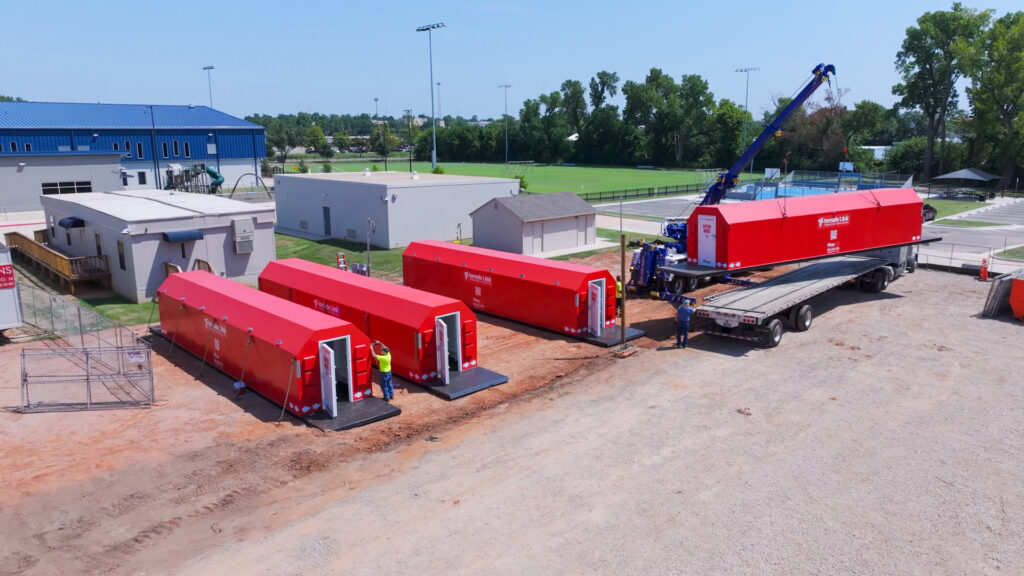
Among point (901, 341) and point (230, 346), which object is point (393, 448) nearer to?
point (230, 346)

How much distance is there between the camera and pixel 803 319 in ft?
73.3

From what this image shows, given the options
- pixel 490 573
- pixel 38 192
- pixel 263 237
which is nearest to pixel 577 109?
pixel 38 192

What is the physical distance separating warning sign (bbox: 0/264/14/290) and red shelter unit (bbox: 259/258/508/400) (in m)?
8.81

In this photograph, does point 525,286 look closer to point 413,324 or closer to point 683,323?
point 683,323

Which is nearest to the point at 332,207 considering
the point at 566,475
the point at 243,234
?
the point at 243,234

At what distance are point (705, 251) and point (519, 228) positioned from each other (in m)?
12.6

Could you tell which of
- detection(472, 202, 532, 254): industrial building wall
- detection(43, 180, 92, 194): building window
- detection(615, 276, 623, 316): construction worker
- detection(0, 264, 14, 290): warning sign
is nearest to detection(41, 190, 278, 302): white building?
detection(0, 264, 14, 290): warning sign

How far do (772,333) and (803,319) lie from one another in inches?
86.6

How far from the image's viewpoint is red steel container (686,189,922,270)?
22.8 metres

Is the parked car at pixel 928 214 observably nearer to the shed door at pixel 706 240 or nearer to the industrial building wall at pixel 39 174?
the shed door at pixel 706 240

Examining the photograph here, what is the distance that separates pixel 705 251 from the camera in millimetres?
23391

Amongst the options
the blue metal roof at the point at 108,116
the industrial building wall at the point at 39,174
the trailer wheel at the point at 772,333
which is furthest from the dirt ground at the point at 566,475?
the blue metal roof at the point at 108,116

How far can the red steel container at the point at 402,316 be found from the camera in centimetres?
1784

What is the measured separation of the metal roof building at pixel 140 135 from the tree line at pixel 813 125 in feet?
186
